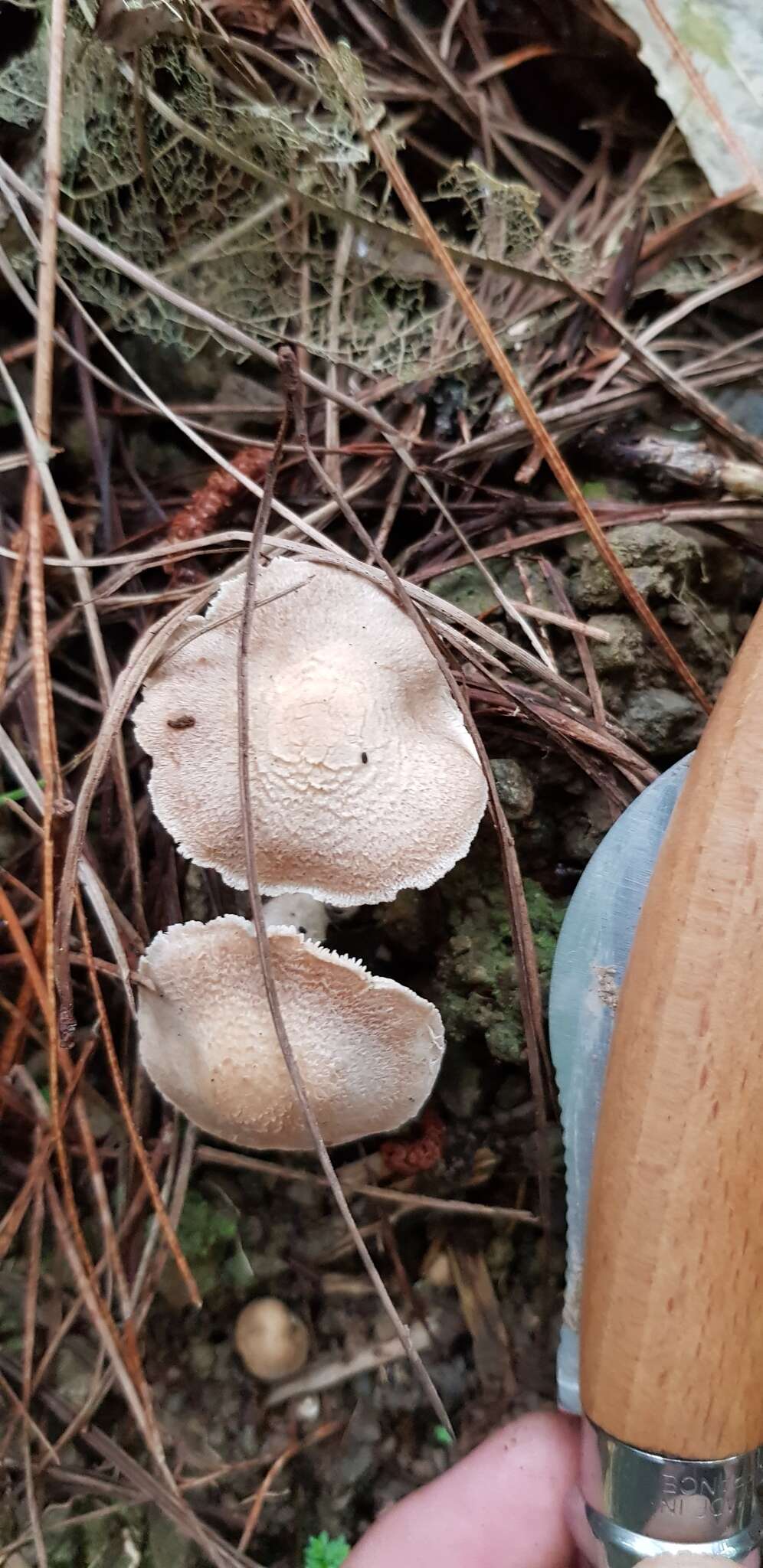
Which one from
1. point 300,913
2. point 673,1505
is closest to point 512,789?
point 300,913

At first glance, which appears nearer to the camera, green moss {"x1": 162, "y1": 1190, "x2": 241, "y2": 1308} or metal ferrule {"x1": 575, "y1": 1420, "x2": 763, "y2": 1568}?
metal ferrule {"x1": 575, "y1": 1420, "x2": 763, "y2": 1568}

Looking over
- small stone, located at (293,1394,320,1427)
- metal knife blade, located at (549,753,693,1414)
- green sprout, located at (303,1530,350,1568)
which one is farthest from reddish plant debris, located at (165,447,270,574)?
green sprout, located at (303,1530,350,1568)

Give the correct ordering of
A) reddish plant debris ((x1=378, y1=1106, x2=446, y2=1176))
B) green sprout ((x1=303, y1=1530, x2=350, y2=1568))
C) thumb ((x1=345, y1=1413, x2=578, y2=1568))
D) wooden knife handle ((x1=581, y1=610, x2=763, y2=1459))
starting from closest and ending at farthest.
→ wooden knife handle ((x1=581, y1=610, x2=763, y2=1459)), thumb ((x1=345, y1=1413, x2=578, y2=1568)), green sprout ((x1=303, y1=1530, x2=350, y2=1568)), reddish plant debris ((x1=378, y1=1106, x2=446, y2=1176))

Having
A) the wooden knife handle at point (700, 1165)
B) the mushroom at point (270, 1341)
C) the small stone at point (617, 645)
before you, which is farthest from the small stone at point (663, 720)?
the mushroom at point (270, 1341)

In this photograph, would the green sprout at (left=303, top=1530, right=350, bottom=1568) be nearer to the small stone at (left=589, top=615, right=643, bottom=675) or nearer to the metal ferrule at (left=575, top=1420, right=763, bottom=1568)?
the metal ferrule at (left=575, top=1420, right=763, bottom=1568)

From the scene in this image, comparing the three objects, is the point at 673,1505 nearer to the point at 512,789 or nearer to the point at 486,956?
the point at 486,956
